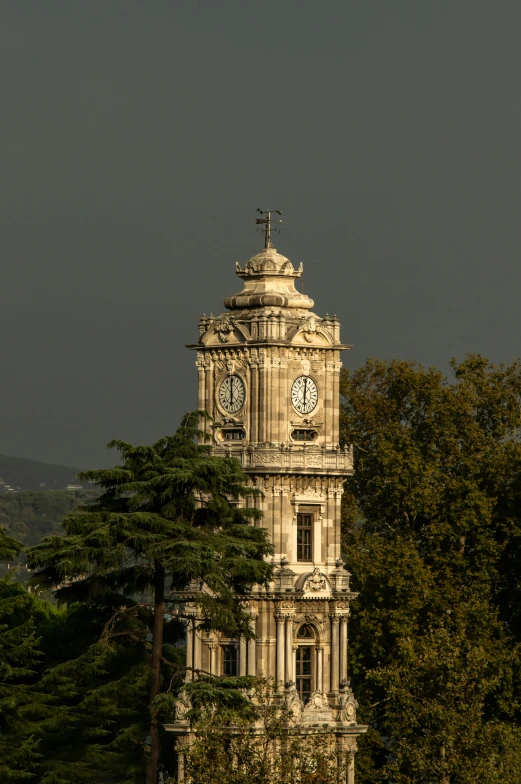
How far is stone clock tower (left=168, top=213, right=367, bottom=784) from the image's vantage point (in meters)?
78.9

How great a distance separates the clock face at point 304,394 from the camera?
264 feet

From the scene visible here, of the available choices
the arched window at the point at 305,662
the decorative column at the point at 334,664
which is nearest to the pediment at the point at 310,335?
the arched window at the point at 305,662

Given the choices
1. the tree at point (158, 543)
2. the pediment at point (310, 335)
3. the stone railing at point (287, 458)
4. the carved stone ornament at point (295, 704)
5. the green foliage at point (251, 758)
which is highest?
the pediment at point (310, 335)

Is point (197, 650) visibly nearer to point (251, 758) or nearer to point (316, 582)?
point (316, 582)

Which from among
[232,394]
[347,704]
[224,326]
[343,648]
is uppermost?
[224,326]

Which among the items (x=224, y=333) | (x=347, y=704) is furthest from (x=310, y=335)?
(x=347, y=704)

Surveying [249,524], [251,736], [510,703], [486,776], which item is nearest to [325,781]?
[251,736]

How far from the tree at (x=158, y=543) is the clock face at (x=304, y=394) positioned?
17.6ft

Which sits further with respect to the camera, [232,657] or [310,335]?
[310,335]

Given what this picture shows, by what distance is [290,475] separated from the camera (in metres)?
79.7

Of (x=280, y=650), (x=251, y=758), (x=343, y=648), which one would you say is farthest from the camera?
(x=343, y=648)

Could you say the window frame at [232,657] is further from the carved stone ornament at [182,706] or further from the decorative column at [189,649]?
the carved stone ornament at [182,706]

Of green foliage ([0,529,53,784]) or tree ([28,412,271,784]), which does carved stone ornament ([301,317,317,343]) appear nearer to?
tree ([28,412,271,784])

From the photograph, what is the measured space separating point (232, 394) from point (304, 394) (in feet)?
7.60
